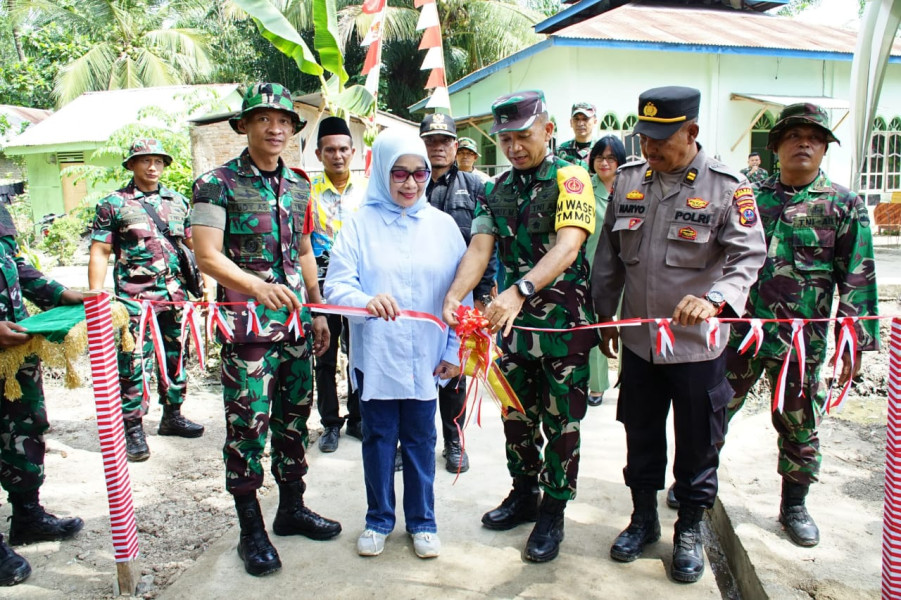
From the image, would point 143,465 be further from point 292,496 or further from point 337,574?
point 337,574

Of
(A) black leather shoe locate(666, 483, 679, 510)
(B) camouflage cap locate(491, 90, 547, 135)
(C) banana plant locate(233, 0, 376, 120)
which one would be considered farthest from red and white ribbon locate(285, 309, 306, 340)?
(C) banana plant locate(233, 0, 376, 120)

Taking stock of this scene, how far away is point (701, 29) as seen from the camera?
573 inches

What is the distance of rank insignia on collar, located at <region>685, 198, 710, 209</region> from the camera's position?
279 centimetres

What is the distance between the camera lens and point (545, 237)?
9.96 ft

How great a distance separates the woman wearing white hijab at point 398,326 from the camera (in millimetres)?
2961

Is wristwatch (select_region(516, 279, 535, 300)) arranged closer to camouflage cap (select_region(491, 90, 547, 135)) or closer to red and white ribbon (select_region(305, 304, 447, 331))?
red and white ribbon (select_region(305, 304, 447, 331))

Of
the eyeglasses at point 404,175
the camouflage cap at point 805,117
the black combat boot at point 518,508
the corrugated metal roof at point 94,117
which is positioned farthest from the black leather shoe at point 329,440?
the corrugated metal roof at point 94,117

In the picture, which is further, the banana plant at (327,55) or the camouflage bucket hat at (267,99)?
the banana plant at (327,55)

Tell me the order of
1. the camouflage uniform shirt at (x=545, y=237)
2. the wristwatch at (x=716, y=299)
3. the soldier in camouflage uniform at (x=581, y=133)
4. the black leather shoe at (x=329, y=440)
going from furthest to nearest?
the soldier in camouflage uniform at (x=581, y=133) < the black leather shoe at (x=329, y=440) < the camouflage uniform shirt at (x=545, y=237) < the wristwatch at (x=716, y=299)

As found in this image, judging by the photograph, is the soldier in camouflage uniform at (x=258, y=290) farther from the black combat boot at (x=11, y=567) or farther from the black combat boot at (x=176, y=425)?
the black combat boot at (x=176, y=425)

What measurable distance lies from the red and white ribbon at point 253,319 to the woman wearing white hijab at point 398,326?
33 cm

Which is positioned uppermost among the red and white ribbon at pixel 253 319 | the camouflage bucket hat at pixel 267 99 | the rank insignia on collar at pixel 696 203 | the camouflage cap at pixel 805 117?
the camouflage bucket hat at pixel 267 99

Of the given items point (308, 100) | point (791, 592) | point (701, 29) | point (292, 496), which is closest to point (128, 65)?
point (308, 100)

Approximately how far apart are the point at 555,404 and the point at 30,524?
2762mm
